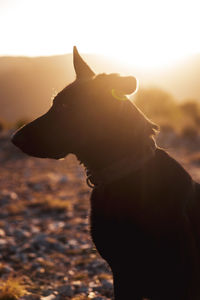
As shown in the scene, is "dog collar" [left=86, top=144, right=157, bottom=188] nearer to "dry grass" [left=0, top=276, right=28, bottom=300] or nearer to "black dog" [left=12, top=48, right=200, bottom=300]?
"black dog" [left=12, top=48, right=200, bottom=300]

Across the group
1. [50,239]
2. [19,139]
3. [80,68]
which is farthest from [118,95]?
[50,239]

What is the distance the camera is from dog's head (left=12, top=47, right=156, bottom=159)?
3338mm

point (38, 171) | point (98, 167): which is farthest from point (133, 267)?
point (38, 171)

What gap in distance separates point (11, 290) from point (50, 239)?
6.52 feet

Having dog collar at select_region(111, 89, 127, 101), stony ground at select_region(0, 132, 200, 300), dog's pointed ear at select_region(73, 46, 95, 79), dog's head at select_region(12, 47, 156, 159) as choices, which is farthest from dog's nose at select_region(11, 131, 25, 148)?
stony ground at select_region(0, 132, 200, 300)

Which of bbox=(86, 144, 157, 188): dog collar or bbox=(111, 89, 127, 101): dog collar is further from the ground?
bbox=(111, 89, 127, 101): dog collar

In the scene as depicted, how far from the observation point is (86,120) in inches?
138

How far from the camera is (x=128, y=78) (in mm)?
3182

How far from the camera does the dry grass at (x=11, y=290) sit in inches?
167

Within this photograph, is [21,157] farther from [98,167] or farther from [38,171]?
[98,167]

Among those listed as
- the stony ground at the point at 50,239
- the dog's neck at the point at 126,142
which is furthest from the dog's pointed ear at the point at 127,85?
the stony ground at the point at 50,239

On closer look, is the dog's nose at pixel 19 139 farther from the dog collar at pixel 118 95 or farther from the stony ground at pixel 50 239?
the stony ground at pixel 50 239

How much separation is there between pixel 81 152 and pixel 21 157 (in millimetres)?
11663

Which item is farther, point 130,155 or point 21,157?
point 21,157
